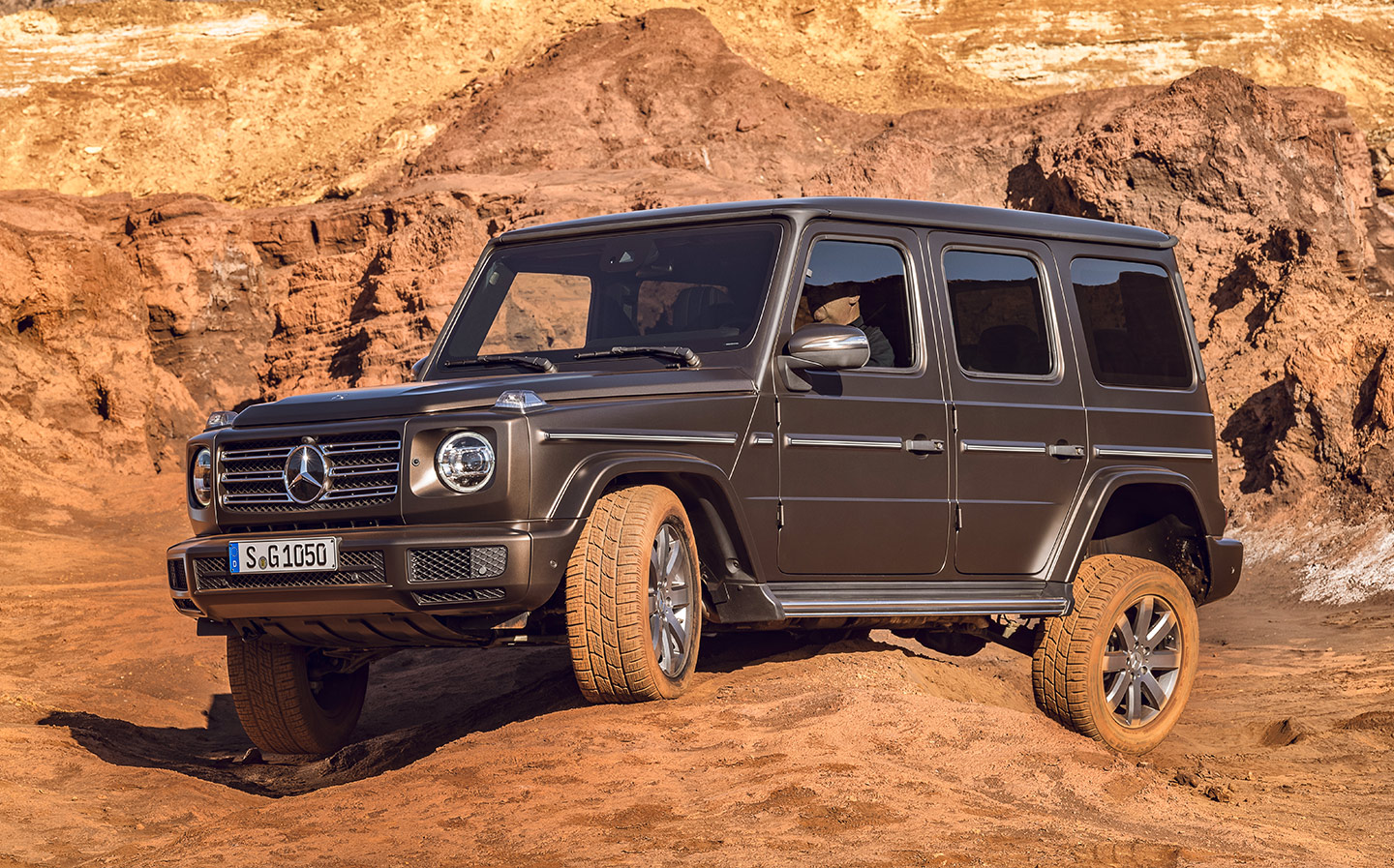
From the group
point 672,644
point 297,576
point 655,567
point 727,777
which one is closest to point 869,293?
point 655,567

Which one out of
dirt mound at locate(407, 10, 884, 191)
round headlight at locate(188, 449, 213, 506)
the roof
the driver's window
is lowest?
round headlight at locate(188, 449, 213, 506)

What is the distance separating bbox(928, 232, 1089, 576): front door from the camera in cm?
647

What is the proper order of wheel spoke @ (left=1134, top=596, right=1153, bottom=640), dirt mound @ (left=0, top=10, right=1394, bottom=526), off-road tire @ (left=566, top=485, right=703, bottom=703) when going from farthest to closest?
1. dirt mound @ (left=0, top=10, right=1394, bottom=526)
2. wheel spoke @ (left=1134, top=596, right=1153, bottom=640)
3. off-road tire @ (left=566, top=485, right=703, bottom=703)

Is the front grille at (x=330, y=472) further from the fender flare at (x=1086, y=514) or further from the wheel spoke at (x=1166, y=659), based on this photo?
the wheel spoke at (x=1166, y=659)

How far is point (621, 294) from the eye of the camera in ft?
20.9

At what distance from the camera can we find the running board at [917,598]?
5.80 m

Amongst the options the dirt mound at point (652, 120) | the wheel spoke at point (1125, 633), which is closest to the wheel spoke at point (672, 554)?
the wheel spoke at point (1125, 633)

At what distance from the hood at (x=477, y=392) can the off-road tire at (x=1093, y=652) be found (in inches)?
85.2

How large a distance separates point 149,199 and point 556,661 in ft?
56.4

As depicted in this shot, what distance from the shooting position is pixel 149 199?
23.1 m

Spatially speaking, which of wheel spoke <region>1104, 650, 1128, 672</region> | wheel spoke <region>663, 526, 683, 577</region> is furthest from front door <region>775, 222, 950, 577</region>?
wheel spoke <region>1104, 650, 1128, 672</region>

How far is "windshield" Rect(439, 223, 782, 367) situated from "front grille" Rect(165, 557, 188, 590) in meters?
1.50

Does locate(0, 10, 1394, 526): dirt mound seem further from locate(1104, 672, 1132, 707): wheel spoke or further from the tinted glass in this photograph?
the tinted glass

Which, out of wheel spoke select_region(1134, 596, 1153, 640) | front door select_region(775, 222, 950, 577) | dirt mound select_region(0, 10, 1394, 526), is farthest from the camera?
dirt mound select_region(0, 10, 1394, 526)
